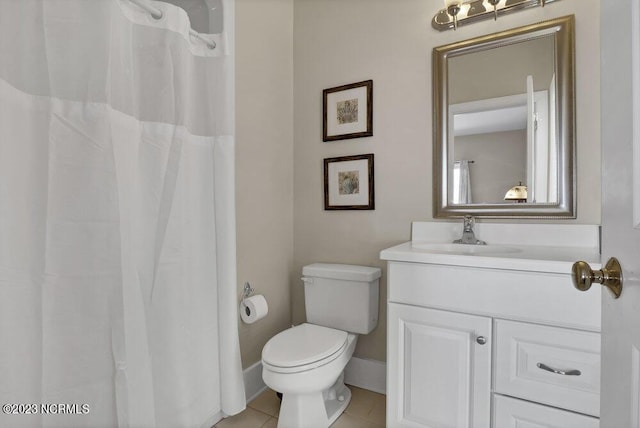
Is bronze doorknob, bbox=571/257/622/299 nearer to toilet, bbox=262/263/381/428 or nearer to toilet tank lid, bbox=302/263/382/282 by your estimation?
toilet, bbox=262/263/381/428

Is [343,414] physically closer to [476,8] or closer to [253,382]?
[253,382]

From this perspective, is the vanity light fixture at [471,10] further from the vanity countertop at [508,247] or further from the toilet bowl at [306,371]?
the toilet bowl at [306,371]

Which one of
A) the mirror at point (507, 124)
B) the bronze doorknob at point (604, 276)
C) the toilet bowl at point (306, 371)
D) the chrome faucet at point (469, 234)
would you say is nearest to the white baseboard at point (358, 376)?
the toilet bowl at point (306, 371)

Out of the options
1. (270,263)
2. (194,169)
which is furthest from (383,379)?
(194,169)

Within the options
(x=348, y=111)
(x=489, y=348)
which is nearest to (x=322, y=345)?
(x=489, y=348)

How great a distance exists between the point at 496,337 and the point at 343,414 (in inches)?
36.0

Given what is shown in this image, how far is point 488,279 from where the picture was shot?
117cm

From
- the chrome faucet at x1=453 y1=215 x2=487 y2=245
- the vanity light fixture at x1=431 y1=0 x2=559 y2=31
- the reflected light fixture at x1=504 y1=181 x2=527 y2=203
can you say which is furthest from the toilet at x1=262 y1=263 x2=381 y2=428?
the vanity light fixture at x1=431 y1=0 x2=559 y2=31

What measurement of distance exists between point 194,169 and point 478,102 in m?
1.43

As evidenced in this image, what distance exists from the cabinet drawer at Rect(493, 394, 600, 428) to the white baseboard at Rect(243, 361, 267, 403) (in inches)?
47.0

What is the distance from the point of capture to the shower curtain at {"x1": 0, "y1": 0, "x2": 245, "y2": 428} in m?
0.89

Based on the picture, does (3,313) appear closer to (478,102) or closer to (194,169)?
(194,169)

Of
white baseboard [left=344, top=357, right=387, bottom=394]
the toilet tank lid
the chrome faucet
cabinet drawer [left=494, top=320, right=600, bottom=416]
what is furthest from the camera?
white baseboard [left=344, top=357, right=387, bottom=394]

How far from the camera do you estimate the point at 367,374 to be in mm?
1883
